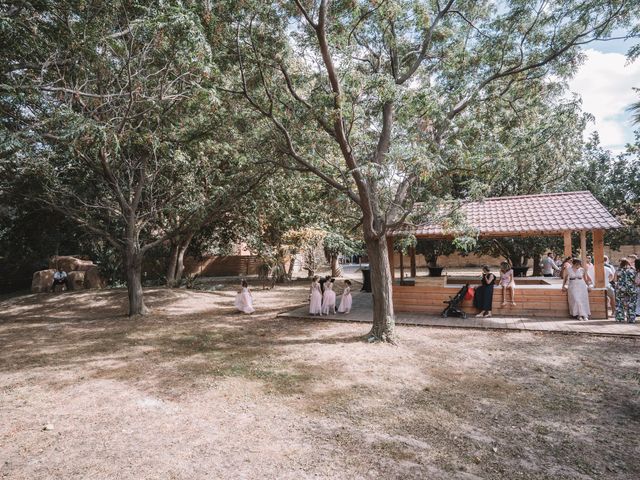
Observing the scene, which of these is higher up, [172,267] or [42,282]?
[172,267]

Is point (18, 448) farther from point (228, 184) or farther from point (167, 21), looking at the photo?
point (228, 184)

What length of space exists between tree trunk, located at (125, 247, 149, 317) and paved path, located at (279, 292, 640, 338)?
4974 millimetres

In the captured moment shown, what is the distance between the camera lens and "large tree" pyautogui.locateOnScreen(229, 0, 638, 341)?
8.29 meters

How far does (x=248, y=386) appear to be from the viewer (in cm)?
639

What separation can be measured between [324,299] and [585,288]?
756cm

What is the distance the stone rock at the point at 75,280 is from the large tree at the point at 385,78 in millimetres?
14117

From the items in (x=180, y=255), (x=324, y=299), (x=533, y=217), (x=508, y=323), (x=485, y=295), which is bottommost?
(x=508, y=323)

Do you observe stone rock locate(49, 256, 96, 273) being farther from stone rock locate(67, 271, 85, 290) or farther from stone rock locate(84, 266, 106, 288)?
stone rock locate(67, 271, 85, 290)

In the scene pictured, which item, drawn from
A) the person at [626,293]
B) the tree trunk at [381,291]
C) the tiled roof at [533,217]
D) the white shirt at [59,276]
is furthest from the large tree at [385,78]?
the white shirt at [59,276]

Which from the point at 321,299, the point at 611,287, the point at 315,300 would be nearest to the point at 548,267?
the point at 611,287

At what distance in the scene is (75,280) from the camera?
18844 millimetres

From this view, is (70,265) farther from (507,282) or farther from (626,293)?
(626,293)

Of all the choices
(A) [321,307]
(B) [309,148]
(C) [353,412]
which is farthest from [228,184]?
(C) [353,412]

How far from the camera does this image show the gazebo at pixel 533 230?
11.1 m
